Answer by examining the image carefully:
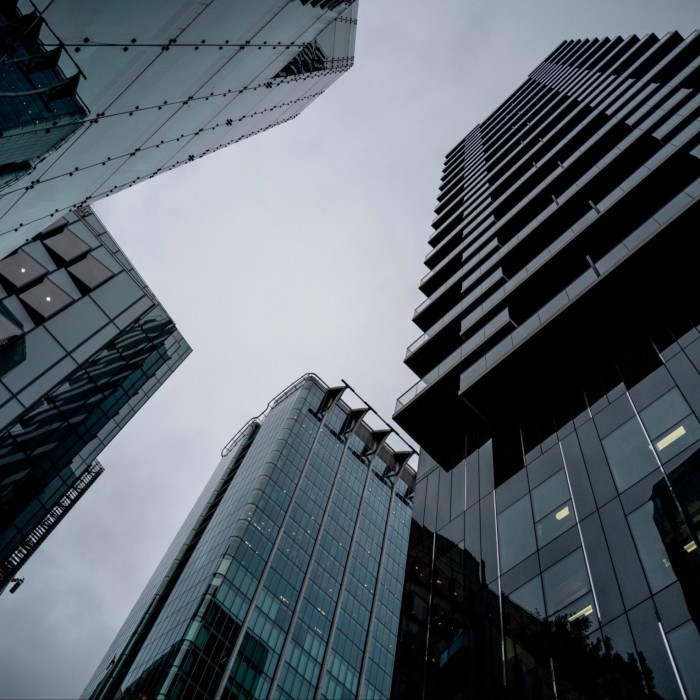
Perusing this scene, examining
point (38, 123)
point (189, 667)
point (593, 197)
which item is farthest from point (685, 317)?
point (189, 667)

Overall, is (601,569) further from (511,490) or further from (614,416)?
(614,416)

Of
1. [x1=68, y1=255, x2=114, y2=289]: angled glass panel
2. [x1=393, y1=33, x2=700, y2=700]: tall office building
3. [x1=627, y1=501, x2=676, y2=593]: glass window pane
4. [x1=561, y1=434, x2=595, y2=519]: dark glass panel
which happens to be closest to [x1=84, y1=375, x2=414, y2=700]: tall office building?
[x1=393, y1=33, x2=700, y2=700]: tall office building

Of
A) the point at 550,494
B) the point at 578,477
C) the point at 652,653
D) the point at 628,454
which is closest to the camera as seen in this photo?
the point at 652,653

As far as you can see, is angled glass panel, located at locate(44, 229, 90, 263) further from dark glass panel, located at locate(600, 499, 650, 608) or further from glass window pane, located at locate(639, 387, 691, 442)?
glass window pane, located at locate(639, 387, 691, 442)

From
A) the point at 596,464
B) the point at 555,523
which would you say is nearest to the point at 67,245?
the point at 555,523

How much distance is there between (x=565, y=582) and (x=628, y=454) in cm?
410

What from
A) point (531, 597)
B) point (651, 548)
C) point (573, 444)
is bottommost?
point (531, 597)

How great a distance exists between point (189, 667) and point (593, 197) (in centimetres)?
4616

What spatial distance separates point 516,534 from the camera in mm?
15859

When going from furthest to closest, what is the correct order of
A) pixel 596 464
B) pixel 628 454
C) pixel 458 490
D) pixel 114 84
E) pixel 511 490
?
1. pixel 458 490
2. pixel 511 490
3. pixel 596 464
4. pixel 628 454
5. pixel 114 84

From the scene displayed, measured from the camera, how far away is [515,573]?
14891mm

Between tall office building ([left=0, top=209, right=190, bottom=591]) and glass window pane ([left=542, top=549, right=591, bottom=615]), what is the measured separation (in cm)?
1632

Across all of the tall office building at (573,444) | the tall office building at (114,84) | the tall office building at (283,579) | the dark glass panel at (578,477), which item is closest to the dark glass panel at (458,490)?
the tall office building at (573,444)

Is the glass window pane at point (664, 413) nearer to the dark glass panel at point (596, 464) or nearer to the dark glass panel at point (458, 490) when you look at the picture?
the dark glass panel at point (596, 464)
